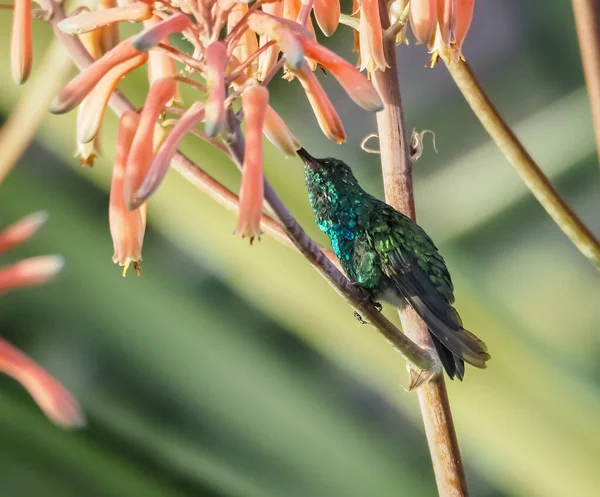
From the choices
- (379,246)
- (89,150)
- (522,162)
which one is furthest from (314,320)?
(89,150)

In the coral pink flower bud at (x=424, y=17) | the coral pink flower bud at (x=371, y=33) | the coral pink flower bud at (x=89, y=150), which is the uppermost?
the coral pink flower bud at (x=371, y=33)

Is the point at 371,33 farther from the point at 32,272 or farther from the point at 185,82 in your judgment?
the point at 32,272

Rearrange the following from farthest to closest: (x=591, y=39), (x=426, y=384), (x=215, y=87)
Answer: (x=591, y=39) → (x=426, y=384) → (x=215, y=87)

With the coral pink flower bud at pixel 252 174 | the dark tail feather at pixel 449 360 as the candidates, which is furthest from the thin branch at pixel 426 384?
the coral pink flower bud at pixel 252 174

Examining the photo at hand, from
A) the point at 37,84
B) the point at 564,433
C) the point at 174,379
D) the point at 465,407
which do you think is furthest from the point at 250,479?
the point at 37,84

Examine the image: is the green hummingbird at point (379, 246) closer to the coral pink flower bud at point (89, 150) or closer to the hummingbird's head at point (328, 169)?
the hummingbird's head at point (328, 169)

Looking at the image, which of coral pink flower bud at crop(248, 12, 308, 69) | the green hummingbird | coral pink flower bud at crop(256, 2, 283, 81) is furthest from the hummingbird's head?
coral pink flower bud at crop(248, 12, 308, 69)

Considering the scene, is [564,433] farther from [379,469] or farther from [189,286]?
[189,286]
